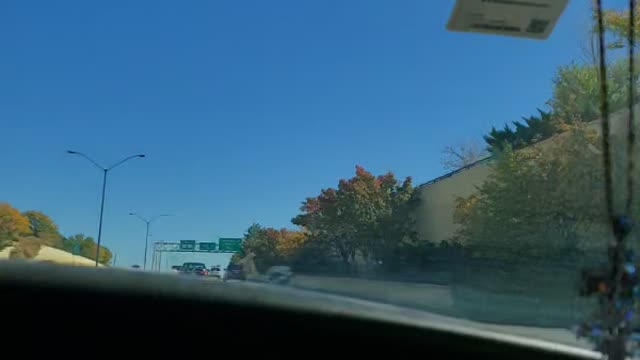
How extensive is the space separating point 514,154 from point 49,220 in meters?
19.1

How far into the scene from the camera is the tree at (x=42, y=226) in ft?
74.5

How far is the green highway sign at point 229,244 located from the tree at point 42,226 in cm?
3910

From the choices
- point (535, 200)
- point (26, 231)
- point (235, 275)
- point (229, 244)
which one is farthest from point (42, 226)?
point (229, 244)

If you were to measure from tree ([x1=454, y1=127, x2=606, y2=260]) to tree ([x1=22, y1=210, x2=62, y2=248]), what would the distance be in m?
13.9

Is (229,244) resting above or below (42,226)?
above

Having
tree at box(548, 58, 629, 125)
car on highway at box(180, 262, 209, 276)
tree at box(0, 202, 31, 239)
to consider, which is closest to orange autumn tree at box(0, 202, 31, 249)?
tree at box(0, 202, 31, 239)

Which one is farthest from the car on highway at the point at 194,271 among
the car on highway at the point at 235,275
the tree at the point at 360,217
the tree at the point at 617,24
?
the tree at the point at 617,24

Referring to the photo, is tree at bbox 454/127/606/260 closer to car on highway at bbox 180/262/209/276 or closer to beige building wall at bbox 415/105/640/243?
beige building wall at bbox 415/105/640/243

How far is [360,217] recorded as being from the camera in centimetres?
3959

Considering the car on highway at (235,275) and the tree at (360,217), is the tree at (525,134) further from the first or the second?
the car on highway at (235,275)

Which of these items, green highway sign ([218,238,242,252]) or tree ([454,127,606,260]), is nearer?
tree ([454,127,606,260])

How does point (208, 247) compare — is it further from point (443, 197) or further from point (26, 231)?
point (26, 231)

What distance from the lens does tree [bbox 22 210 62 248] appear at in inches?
894

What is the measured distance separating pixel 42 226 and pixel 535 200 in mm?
17621
